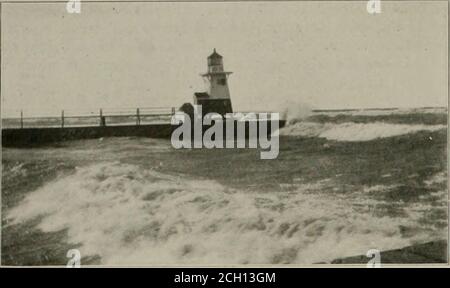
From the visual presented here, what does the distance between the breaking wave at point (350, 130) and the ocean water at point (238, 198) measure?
1 cm

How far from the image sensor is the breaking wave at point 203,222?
4336mm

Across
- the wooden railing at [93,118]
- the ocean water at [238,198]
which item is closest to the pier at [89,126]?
the wooden railing at [93,118]

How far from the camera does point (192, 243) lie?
4.37m

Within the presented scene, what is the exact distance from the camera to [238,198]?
4.47 meters

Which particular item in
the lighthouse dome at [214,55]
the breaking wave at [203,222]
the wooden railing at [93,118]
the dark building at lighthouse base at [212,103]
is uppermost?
the lighthouse dome at [214,55]

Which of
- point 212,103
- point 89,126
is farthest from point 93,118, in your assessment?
point 212,103

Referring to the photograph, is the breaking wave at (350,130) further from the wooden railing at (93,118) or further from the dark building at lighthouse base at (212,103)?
the wooden railing at (93,118)

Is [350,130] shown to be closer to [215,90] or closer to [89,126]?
[215,90]

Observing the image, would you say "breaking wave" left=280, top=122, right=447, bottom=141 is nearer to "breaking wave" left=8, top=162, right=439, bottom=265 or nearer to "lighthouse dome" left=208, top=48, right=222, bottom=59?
"breaking wave" left=8, top=162, right=439, bottom=265

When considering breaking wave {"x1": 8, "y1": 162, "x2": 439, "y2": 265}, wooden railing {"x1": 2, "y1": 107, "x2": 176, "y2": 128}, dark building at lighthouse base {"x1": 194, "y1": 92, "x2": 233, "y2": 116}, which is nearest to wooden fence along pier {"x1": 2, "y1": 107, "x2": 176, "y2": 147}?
wooden railing {"x1": 2, "y1": 107, "x2": 176, "y2": 128}

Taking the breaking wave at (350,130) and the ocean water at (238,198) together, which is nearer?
the ocean water at (238,198)

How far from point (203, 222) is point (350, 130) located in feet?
4.92
